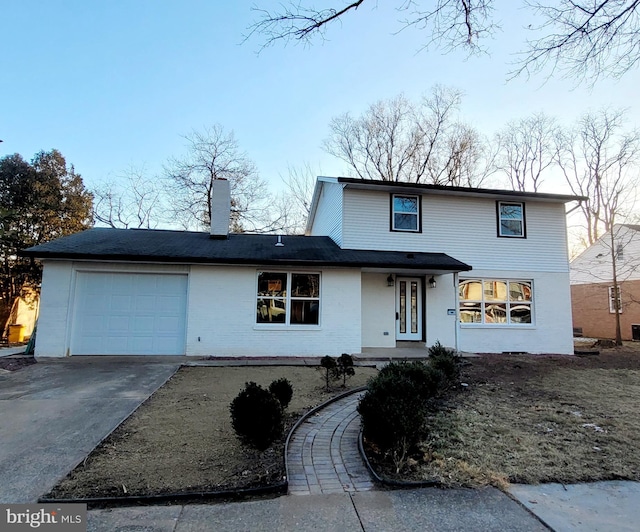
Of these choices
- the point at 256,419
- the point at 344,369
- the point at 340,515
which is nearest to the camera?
the point at 340,515

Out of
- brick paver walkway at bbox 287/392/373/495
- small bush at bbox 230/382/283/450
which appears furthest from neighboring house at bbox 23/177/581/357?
small bush at bbox 230/382/283/450

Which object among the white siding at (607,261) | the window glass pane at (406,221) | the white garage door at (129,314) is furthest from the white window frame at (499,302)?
the white siding at (607,261)

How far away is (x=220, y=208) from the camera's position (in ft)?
39.9

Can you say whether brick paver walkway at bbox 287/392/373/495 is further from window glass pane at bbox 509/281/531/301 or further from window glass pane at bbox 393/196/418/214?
window glass pane at bbox 509/281/531/301

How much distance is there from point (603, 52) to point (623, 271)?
2007 centimetres

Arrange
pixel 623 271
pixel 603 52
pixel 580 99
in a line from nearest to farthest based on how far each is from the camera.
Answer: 1. pixel 603 52
2. pixel 580 99
3. pixel 623 271

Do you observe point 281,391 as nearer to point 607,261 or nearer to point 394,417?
point 394,417

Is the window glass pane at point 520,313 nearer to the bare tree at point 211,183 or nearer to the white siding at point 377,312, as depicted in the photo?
the white siding at point 377,312

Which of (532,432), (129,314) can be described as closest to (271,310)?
(129,314)

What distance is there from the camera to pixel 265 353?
977 centimetres

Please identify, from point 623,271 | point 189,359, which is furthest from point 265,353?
point 623,271

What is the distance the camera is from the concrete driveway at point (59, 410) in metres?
3.22

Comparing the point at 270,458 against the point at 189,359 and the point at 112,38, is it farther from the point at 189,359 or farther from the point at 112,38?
the point at 112,38

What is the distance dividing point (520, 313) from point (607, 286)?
12.0 meters
